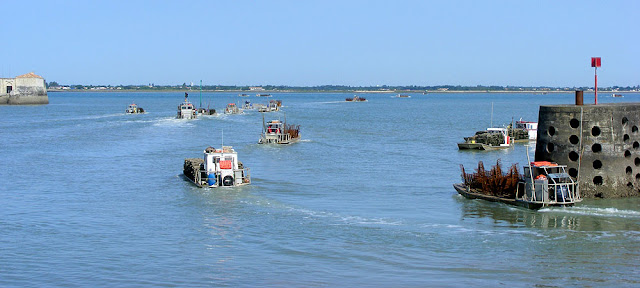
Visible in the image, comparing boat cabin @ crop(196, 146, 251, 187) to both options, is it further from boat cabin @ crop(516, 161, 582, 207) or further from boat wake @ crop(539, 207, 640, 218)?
boat wake @ crop(539, 207, 640, 218)

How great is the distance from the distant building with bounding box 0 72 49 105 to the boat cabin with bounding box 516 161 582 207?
175m

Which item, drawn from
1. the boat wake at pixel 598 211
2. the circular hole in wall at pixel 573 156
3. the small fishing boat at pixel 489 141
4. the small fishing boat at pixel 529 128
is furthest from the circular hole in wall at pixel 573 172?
the small fishing boat at pixel 529 128

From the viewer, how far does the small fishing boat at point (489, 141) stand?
69.2 m

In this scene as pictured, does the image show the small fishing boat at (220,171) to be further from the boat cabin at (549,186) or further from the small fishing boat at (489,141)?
the small fishing boat at (489,141)

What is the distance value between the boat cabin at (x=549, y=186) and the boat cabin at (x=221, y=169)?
54.3 feet

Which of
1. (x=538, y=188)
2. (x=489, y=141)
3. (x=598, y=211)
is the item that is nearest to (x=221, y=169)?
(x=538, y=188)

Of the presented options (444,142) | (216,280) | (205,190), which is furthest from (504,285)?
(444,142)

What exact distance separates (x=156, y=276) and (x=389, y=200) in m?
17.2

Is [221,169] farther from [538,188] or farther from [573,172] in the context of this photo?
[573,172]

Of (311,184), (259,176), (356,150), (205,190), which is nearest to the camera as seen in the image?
(205,190)

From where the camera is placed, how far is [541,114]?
127 ft

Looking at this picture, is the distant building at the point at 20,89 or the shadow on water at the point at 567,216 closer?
the shadow on water at the point at 567,216

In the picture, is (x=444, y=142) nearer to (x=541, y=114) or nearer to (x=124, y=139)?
(x=124, y=139)

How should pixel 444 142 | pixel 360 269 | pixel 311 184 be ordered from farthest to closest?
pixel 444 142 → pixel 311 184 → pixel 360 269
